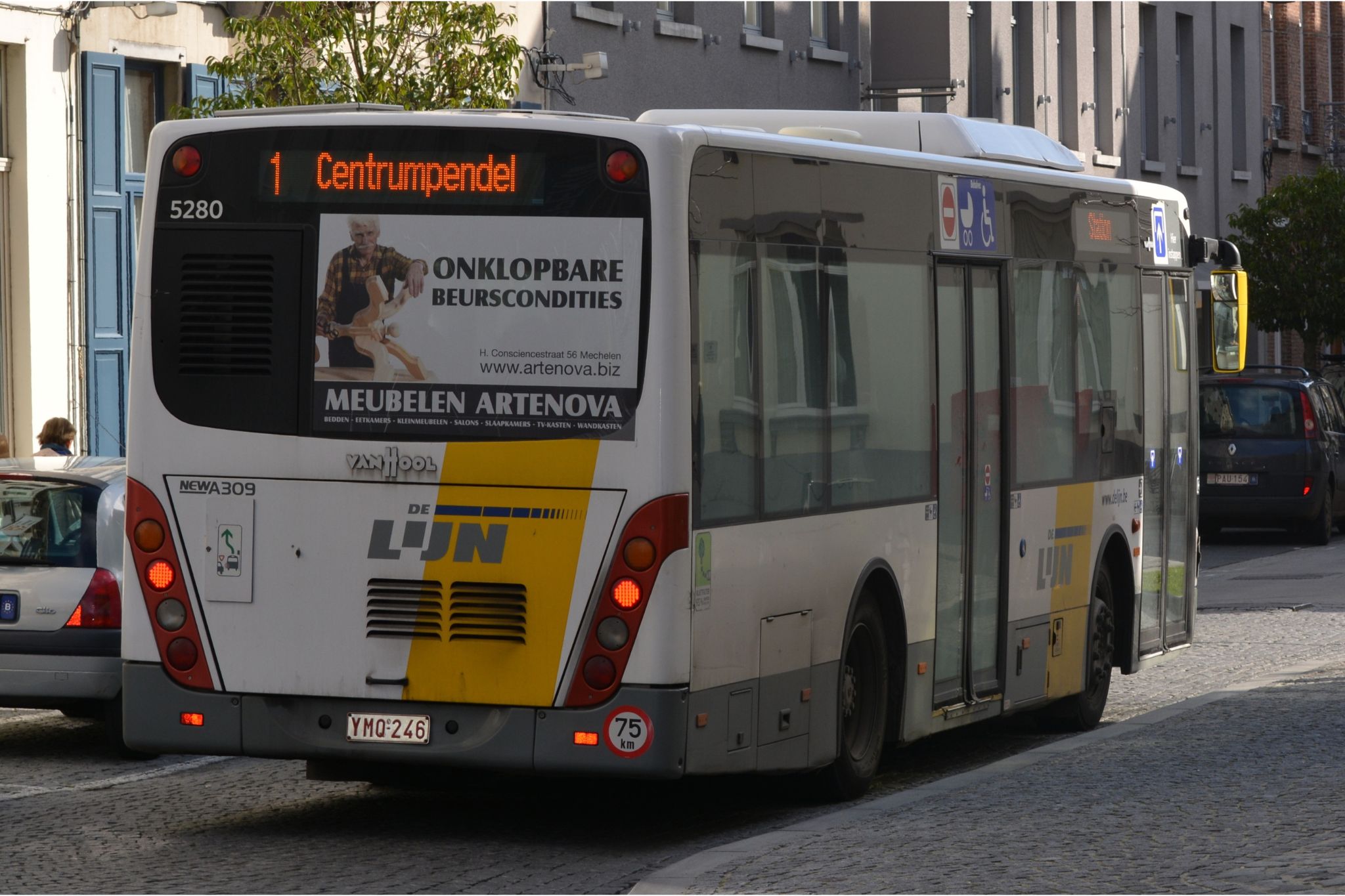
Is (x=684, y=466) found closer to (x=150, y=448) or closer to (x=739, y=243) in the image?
(x=739, y=243)

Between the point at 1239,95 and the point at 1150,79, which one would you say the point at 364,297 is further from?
the point at 1239,95

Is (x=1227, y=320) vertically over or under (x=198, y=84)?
under

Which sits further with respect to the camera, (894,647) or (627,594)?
(894,647)

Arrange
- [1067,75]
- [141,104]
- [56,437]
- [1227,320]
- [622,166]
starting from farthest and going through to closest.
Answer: [1067,75] < [141,104] < [56,437] < [1227,320] < [622,166]

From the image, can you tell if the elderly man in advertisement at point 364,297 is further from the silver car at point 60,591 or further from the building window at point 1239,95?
the building window at point 1239,95

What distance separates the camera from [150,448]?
938cm

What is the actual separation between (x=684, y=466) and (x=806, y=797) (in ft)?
6.72

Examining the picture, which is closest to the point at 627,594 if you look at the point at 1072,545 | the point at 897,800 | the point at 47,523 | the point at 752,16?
the point at 897,800

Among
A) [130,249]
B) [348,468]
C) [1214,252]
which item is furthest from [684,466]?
[130,249]

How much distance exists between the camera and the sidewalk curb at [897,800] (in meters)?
8.04

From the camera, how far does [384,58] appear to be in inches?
748

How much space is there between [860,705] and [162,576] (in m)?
2.93

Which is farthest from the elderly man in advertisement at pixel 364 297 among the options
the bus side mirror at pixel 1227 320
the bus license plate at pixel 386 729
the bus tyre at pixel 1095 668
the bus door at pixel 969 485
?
the bus side mirror at pixel 1227 320

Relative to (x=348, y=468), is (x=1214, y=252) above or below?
above
